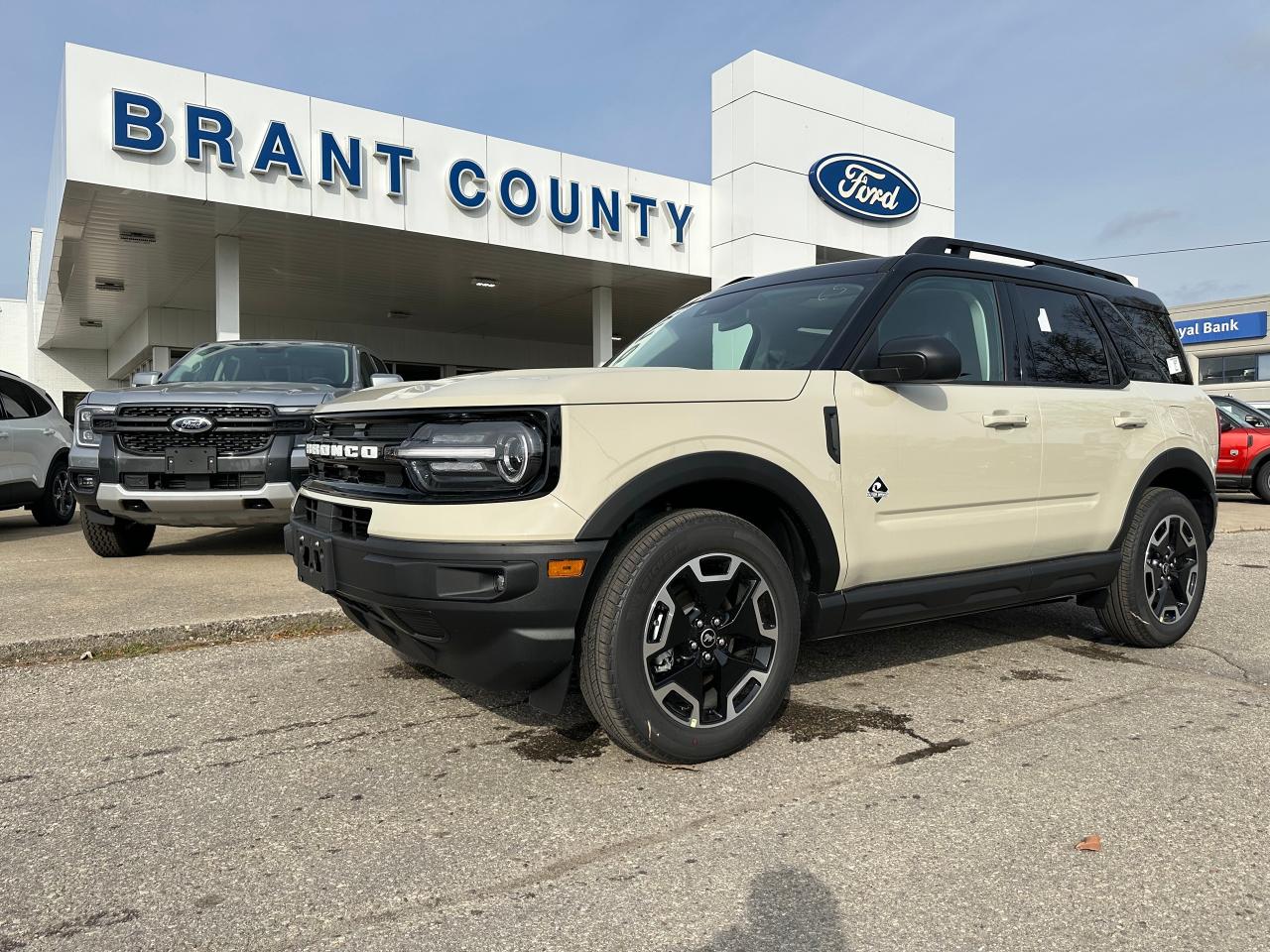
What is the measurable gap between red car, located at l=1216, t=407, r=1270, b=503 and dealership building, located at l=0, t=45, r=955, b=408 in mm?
7140

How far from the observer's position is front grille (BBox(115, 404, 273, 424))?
6.40 m

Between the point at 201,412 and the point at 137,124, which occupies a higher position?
the point at 137,124

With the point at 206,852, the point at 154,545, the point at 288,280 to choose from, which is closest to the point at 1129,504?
the point at 206,852

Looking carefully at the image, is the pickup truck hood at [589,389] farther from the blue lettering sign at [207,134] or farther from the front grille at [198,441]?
the blue lettering sign at [207,134]

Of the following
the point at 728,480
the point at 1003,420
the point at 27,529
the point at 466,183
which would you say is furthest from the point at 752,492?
the point at 466,183

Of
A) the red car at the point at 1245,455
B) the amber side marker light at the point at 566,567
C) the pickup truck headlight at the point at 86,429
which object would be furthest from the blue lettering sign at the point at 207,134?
the red car at the point at 1245,455

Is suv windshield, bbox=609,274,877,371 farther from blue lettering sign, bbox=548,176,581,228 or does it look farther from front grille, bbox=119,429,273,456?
blue lettering sign, bbox=548,176,581,228

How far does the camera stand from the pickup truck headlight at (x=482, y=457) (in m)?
2.72

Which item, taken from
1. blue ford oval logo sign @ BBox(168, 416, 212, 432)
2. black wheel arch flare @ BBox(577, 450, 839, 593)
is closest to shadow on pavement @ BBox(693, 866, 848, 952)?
black wheel arch flare @ BBox(577, 450, 839, 593)

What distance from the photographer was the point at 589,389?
281 cm

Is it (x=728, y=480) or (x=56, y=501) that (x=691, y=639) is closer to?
(x=728, y=480)

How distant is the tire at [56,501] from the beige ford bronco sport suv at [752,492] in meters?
8.07

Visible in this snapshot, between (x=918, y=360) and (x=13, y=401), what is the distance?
384 inches

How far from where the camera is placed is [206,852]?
2.45 metres
